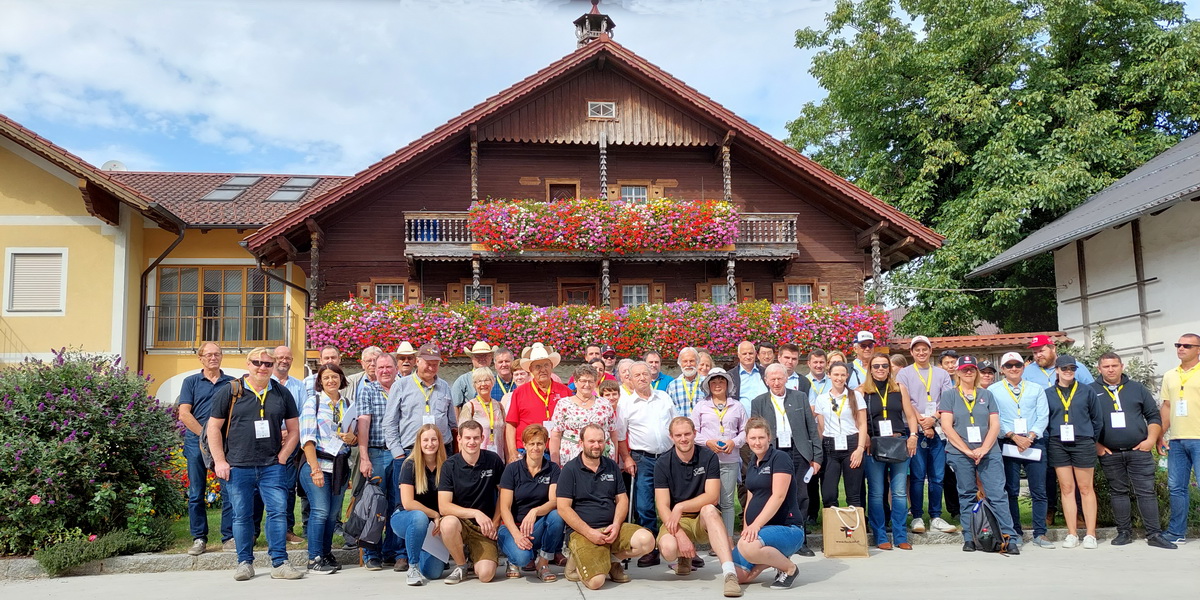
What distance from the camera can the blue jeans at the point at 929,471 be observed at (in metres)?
9.51

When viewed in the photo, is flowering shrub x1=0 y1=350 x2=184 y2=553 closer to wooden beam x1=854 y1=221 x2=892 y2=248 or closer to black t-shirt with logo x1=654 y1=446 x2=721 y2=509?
black t-shirt with logo x1=654 y1=446 x2=721 y2=509

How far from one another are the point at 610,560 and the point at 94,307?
50.8ft

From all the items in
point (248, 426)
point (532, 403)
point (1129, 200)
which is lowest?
point (248, 426)

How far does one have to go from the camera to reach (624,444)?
846 cm

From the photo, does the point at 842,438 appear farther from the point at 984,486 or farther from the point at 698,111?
the point at 698,111

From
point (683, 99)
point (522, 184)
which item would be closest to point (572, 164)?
point (522, 184)

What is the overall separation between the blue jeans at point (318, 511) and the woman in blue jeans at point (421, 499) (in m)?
0.65

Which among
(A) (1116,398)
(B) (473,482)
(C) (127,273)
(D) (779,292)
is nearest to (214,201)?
(C) (127,273)

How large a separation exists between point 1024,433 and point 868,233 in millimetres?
Result: 11731

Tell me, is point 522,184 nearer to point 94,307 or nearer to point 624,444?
point 94,307

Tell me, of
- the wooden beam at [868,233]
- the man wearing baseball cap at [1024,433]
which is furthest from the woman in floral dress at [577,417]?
the wooden beam at [868,233]

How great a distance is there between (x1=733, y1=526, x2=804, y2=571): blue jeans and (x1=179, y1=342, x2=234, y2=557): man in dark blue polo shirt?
15.7ft

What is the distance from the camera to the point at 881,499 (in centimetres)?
904

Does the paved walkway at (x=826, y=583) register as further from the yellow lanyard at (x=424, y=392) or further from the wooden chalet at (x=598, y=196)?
the wooden chalet at (x=598, y=196)
